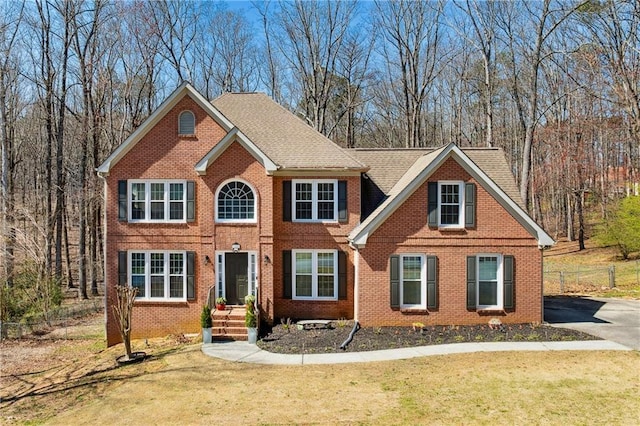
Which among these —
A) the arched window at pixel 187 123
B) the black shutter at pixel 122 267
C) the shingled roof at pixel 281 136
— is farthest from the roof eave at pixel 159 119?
the black shutter at pixel 122 267

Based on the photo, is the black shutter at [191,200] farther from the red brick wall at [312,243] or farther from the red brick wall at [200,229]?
the red brick wall at [312,243]

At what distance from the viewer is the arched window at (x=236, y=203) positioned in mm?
16672

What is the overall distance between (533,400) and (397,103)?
3376 centimetres

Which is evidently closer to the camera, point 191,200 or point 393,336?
point 393,336

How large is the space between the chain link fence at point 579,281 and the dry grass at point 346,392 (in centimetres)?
1292

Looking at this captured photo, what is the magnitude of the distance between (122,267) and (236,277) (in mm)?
4191

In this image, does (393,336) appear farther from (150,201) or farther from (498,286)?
(150,201)

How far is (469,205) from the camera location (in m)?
16.1

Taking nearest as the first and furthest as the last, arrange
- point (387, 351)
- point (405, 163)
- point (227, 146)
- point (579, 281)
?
point (387, 351), point (227, 146), point (405, 163), point (579, 281)

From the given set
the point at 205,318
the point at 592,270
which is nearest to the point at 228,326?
the point at 205,318

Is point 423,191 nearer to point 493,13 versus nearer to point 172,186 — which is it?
point 172,186

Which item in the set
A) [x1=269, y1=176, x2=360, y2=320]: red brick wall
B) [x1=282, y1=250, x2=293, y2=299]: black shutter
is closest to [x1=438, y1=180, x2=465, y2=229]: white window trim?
[x1=269, y1=176, x2=360, y2=320]: red brick wall

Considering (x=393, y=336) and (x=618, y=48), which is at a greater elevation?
(x=618, y=48)

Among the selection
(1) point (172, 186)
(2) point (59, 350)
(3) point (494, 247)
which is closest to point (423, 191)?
(3) point (494, 247)
